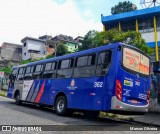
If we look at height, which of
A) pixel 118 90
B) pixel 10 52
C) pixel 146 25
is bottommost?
pixel 118 90

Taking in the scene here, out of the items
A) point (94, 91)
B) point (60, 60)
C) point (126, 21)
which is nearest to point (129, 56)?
point (94, 91)

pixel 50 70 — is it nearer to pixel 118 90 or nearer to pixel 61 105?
pixel 61 105

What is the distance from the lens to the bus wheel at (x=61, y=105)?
43.2 feet

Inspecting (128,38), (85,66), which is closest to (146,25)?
(128,38)

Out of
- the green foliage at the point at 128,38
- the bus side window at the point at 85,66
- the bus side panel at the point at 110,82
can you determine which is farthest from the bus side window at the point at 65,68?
the green foliage at the point at 128,38

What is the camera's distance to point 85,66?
12141mm

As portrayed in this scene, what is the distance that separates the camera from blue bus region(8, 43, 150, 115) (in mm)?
10484

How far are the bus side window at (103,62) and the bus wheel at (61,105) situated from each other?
2.92m

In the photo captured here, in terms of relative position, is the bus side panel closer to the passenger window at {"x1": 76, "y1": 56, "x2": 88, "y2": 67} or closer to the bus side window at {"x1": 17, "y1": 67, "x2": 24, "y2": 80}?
the passenger window at {"x1": 76, "y1": 56, "x2": 88, "y2": 67}

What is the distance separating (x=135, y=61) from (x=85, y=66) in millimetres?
2280

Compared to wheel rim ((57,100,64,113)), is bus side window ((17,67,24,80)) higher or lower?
higher

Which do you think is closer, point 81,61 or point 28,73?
point 81,61

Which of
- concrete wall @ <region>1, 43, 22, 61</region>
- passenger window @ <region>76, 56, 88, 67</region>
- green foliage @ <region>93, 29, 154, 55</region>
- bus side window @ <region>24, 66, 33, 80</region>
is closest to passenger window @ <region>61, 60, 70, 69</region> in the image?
passenger window @ <region>76, 56, 88, 67</region>

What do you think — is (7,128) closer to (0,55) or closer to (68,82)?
(68,82)
